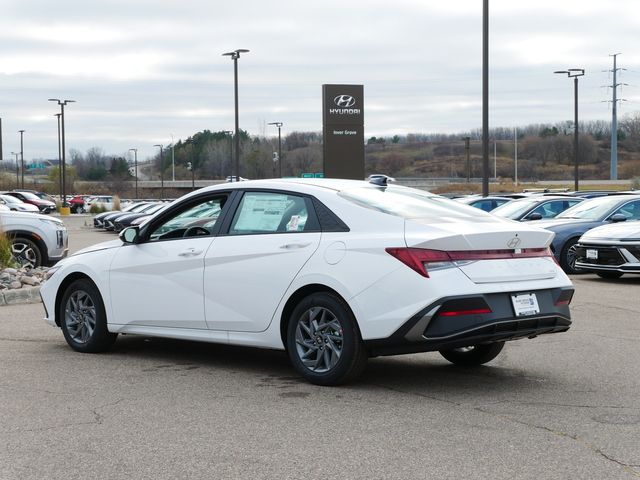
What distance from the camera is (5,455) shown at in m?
5.27

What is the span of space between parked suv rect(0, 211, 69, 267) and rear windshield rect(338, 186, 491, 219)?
388 inches

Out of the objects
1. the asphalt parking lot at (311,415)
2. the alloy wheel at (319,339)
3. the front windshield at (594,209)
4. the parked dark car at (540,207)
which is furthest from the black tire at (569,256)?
the alloy wheel at (319,339)

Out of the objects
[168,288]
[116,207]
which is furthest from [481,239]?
[116,207]

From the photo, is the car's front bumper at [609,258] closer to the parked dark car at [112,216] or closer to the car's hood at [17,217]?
the car's hood at [17,217]

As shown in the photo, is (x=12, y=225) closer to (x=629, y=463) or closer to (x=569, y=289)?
(x=569, y=289)

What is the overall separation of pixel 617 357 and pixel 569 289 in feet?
4.91

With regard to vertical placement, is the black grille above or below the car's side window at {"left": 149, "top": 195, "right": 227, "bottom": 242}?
below

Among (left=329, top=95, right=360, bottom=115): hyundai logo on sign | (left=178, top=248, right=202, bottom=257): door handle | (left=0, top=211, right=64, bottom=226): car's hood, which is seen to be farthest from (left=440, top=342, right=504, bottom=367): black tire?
(left=329, top=95, right=360, bottom=115): hyundai logo on sign

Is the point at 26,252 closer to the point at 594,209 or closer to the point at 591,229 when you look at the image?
the point at 591,229

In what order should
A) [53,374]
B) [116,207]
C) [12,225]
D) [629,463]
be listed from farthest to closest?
[116,207], [12,225], [53,374], [629,463]

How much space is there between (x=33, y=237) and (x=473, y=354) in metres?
10.4

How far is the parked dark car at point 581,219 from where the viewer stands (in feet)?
57.1

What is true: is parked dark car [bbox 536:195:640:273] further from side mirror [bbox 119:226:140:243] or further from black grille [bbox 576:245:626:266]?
side mirror [bbox 119:226:140:243]

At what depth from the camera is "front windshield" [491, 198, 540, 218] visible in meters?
20.5
